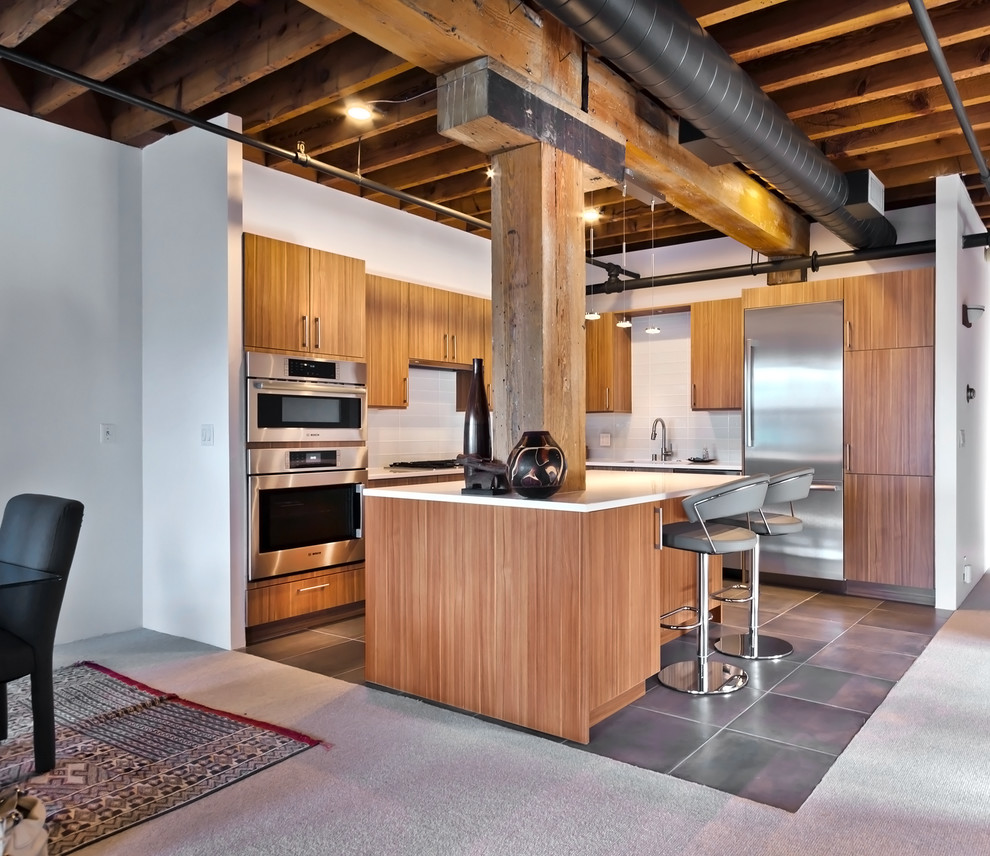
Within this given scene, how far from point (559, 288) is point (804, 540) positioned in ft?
11.0

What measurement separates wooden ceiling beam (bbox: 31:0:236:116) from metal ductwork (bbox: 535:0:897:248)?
164 cm

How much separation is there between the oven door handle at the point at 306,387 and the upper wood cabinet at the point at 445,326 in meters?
0.81

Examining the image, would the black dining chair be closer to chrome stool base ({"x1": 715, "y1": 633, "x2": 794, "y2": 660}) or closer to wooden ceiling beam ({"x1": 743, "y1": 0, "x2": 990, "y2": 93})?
chrome stool base ({"x1": 715, "y1": 633, "x2": 794, "y2": 660})

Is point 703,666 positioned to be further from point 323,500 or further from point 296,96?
point 296,96

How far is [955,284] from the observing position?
5.11m

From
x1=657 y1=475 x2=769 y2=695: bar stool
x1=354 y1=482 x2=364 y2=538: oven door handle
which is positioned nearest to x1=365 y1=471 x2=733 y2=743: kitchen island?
x1=657 y1=475 x2=769 y2=695: bar stool

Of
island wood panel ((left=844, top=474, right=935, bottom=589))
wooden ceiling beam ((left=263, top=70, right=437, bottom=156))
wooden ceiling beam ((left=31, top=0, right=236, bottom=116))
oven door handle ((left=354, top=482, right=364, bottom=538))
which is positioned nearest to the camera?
wooden ceiling beam ((left=31, top=0, right=236, bottom=116))

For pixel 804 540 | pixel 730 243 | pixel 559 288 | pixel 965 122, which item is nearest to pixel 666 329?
pixel 730 243

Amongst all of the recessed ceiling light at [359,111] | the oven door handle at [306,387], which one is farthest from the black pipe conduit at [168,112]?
the oven door handle at [306,387]

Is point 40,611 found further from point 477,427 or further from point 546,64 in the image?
point 546,64

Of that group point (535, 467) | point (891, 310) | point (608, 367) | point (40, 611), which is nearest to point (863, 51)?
point (891, 310)

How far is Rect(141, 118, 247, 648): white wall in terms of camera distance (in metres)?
4.18

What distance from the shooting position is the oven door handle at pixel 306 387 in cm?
432

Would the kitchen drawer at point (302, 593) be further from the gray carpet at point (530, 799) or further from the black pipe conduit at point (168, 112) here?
the black pipe conduit at point (168, 112)
